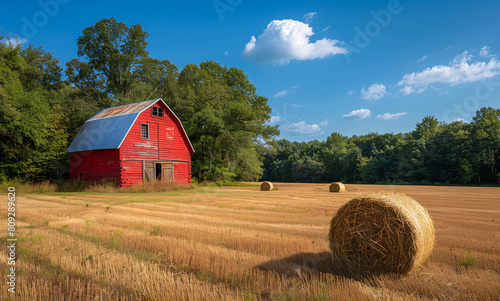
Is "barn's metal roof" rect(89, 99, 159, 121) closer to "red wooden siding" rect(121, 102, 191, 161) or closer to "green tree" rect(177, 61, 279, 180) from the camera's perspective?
"red wooden siding" rect(121, 102, 191, 161)

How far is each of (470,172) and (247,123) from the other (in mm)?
37181

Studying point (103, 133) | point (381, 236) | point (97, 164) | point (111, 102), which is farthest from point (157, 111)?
point (381, 236)

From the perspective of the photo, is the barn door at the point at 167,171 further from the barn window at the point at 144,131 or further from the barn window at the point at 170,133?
the barn window at the point at 144,131

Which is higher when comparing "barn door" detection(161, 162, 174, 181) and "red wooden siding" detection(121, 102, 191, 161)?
"red wooden siding" detection(121, 102, 191, 161)

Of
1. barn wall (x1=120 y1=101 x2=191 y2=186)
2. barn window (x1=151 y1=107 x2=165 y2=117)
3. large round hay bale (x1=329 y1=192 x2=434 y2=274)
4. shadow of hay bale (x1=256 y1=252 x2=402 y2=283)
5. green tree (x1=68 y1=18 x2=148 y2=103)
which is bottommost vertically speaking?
shadow of hay bale (x1=256 y1=252 x2=402 y2=283)

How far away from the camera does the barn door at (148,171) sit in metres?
25.2

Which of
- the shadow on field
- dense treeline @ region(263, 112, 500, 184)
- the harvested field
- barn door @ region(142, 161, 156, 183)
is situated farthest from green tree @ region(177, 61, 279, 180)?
the shadow on field

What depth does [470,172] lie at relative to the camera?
1892 inches

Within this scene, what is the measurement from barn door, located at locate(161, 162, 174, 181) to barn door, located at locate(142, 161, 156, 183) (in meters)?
0.92

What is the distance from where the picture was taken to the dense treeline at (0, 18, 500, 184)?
25.7 meters

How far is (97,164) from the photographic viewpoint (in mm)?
24797

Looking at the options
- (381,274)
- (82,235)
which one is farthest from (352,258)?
(82,235)

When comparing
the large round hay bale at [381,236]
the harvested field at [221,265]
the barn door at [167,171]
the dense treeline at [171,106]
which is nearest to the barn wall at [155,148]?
A: the barn door at [167,171]

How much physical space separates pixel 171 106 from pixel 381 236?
34.5m
